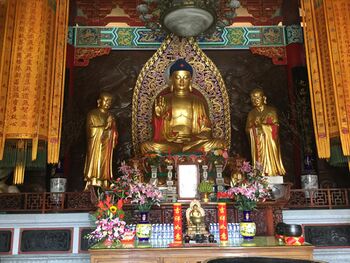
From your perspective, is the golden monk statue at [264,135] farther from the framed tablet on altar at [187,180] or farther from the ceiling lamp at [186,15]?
the framed tablet on altar at [187,180]

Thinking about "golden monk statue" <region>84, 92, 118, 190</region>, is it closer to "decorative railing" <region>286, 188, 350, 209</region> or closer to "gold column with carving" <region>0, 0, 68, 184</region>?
"gold column with carving" <region>0, 0, 68, 184</region>

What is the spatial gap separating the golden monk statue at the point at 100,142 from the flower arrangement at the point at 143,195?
2.19 meters

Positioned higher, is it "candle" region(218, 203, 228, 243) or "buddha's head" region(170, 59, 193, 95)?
"buddha's head" region(170, 59, 193, 95)

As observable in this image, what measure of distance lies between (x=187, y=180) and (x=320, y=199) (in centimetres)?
183

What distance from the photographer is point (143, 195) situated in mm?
4180

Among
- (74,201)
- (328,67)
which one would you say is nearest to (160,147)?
(74,201)

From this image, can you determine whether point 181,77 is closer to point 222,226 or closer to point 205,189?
point 205,189

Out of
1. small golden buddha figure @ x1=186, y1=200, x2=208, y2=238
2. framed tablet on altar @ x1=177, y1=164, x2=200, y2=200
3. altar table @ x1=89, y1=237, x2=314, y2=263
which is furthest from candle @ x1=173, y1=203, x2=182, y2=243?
framed tablet on altar @ x1=177, y1=164, x2=200, y2=200

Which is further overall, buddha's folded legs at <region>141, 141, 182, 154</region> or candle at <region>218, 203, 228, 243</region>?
buddha's folded legs at <region>141, 141, 182, 154</region>

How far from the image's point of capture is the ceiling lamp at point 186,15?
6105mm

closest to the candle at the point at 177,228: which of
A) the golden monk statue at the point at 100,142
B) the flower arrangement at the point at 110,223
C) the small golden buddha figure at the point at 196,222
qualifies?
the small golden buddha figure at the point at 196,222

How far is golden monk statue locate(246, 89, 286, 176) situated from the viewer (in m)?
6.45

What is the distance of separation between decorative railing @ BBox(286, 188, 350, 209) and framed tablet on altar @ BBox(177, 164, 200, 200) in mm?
1274

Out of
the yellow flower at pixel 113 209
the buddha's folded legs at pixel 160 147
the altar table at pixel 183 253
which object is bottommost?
the altar table at pixel 183 253
